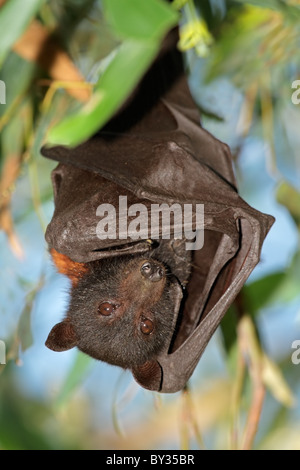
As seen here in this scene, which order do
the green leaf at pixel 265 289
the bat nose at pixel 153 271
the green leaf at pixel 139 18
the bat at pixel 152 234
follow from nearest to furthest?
the green leaf at pixel 139 18
the bat at pixel 152 234
the bat nose at pixel 153 271
the green leaf at pixel 265 289

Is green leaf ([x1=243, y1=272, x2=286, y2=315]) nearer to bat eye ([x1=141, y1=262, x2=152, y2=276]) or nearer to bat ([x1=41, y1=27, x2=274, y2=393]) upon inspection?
bat ([x1=41, y1=27, x2=274, y2=393])

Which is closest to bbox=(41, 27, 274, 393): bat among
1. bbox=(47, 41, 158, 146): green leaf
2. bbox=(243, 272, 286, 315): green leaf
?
bbox=(243, 272, 286, 315): green leaf

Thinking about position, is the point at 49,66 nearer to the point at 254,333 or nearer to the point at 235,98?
the point at 235,98

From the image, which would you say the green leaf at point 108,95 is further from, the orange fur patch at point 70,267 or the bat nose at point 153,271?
the orange fur patch at point 70,267

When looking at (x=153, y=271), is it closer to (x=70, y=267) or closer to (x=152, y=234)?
(x=152, y=234)

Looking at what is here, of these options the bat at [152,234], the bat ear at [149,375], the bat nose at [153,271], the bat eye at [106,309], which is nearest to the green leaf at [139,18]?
the bat at [152,234]

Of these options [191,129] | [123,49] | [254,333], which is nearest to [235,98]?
[191,129]
